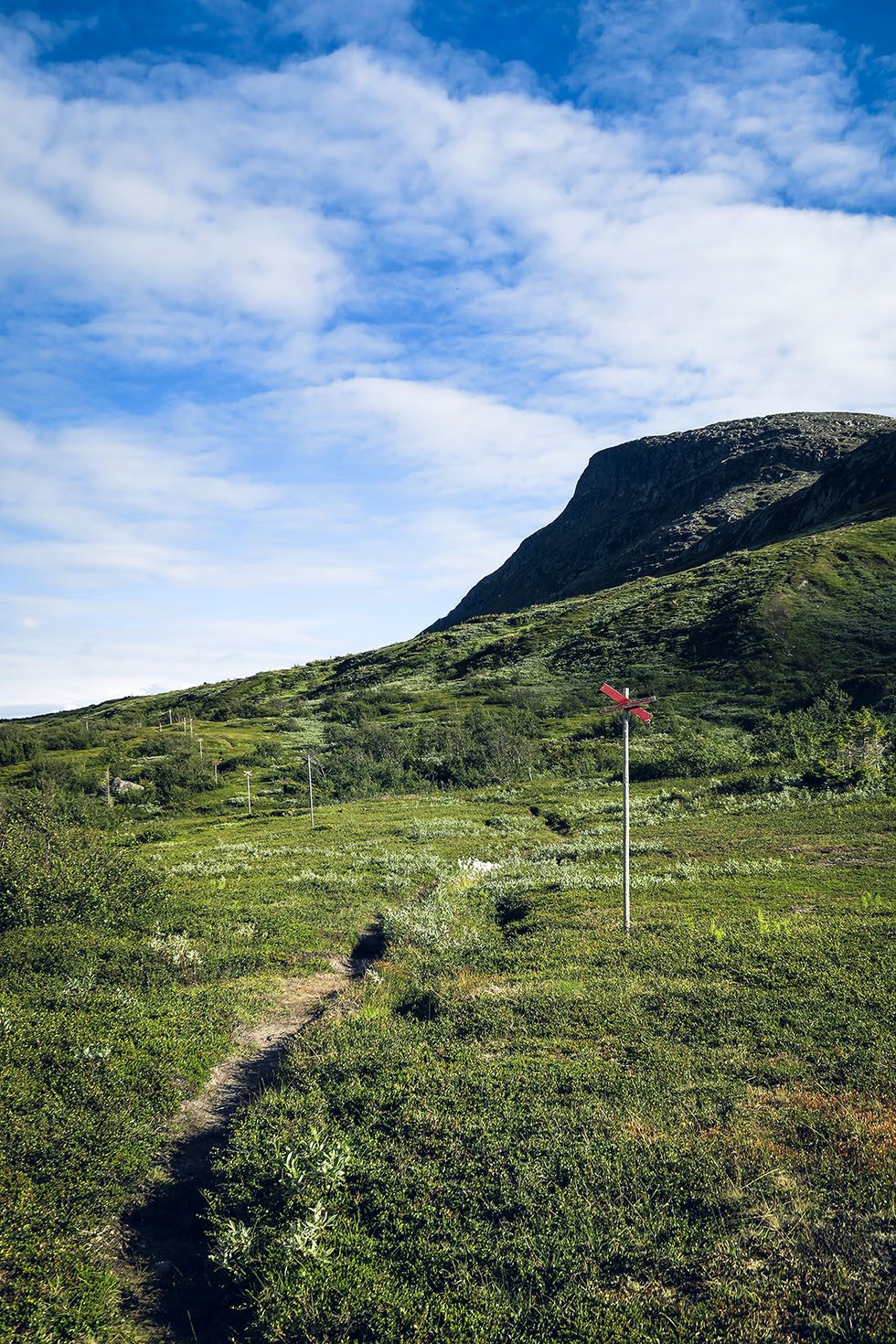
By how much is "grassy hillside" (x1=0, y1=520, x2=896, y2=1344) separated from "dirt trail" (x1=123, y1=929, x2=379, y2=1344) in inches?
2.9

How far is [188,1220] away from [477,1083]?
473 centimetres

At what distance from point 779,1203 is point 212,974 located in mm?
14982

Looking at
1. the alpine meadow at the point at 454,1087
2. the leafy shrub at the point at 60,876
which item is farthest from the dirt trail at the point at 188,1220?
the leafy shrub at the point at 60,876

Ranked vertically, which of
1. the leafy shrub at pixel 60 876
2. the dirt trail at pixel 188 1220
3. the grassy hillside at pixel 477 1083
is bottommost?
the dirt trail at pixel 188 1220

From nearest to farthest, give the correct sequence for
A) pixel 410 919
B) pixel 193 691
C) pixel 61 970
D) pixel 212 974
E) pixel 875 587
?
pixel 61 970, pixel 212 974, pixel 410 919, pixel 875 587, pixel 193 691

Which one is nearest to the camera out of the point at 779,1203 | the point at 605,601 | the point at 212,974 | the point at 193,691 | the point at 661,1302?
the point at 661,1302

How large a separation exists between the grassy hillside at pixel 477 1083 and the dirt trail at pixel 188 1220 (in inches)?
2.9

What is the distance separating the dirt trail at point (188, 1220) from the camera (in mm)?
8000

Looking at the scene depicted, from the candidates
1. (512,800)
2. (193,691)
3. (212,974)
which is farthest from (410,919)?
(193,691)

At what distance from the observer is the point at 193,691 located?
17975 cm

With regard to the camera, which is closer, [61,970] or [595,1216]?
[595,1216]

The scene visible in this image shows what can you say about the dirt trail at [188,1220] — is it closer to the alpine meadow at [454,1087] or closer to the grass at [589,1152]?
the alpine meadow at [454,1087]

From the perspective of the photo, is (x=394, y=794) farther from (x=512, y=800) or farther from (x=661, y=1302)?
(x=661, y=1302)

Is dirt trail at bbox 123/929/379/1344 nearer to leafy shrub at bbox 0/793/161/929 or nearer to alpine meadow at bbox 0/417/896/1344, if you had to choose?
alpine meadow at bbox 0/417/896/1344
